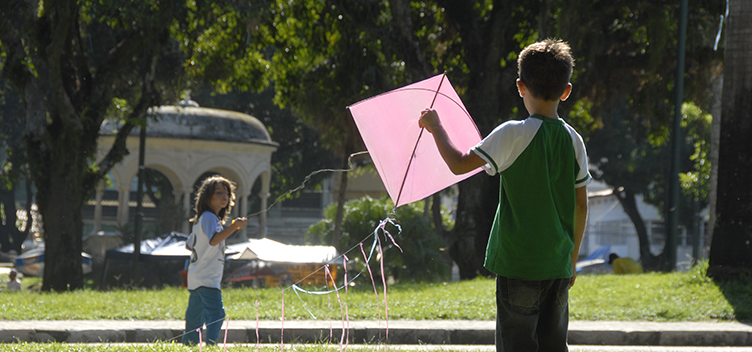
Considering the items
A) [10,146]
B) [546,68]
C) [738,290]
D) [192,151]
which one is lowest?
[738,290]

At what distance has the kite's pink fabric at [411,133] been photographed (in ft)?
13.1

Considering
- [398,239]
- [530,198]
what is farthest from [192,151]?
[530,198]

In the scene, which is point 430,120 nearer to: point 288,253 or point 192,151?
point 288,253

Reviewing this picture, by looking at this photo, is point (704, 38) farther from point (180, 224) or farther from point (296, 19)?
point (180, 224)

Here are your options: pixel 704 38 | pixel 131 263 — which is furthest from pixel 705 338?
pixel 131 263

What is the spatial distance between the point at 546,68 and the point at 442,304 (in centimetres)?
621

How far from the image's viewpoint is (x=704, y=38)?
1400 centimetres

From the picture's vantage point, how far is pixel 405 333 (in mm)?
7316

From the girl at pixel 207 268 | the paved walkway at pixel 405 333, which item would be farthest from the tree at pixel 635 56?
the girl at pixel 207 268

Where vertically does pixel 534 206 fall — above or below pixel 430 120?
below

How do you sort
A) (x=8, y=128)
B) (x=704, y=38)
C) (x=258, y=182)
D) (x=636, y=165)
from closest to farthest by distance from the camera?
1. (x=704, y=38)
2. (x=636, y=165)
3. (x=8, y=128)
4. (x=258, y=182)

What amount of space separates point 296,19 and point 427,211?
1449cm

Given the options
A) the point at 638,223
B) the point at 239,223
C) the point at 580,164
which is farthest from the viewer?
the point at 638,223

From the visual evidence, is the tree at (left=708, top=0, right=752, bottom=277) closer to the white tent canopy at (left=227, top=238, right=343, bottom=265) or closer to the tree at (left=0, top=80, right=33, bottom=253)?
the white tent canopy at (left=227, top=238, right=343, bottom=265)
